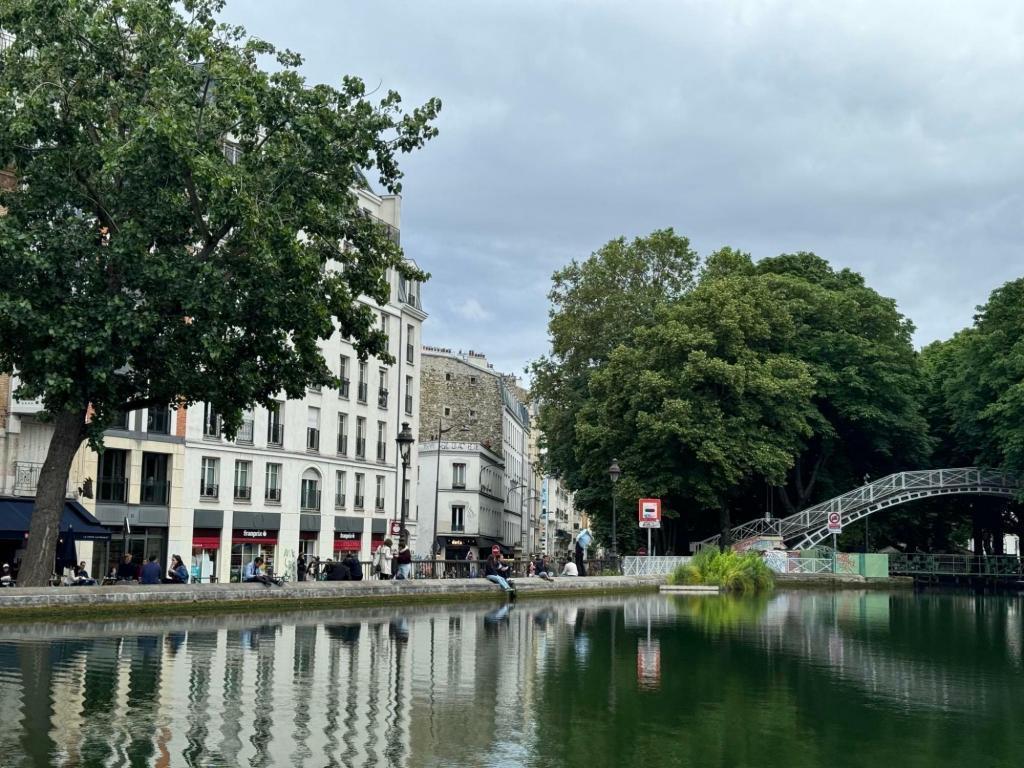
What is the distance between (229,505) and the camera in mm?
53562

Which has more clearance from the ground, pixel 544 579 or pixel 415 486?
pixel 415 486

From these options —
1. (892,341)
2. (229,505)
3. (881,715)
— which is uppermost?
(892,341)

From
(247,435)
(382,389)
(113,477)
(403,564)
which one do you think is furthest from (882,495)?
(113,477)

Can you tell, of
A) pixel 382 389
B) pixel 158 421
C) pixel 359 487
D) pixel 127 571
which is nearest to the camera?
pixel 127 571

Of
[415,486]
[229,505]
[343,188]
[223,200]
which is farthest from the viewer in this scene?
[415,486]

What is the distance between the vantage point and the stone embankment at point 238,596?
2225cm

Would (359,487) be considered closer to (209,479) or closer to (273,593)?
(209,479)

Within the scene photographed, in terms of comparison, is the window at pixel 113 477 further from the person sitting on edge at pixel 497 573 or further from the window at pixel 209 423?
the person sitting on edge at pixel 497 573

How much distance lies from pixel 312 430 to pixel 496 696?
154 feet

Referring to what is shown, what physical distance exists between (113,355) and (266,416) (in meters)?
32.3

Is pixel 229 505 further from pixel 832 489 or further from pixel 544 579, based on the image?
pixel 832 489

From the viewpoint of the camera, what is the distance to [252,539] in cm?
5494

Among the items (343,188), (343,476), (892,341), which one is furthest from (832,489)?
(343,188)

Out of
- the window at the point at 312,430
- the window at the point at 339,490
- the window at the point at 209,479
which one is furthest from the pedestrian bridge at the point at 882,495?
the window at the point at 209,479
